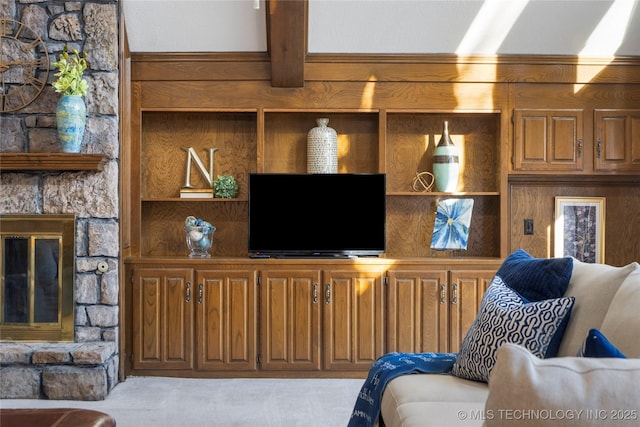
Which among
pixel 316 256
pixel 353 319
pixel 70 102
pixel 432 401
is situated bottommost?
pixel 353 319

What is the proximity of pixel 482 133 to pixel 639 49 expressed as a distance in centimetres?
118

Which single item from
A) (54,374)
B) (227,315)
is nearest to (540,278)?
(227,315)

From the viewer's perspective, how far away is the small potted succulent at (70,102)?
408cm

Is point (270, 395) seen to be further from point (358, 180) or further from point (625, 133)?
point (625, 133)

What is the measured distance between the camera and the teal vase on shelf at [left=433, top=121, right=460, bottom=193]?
4.68 metres

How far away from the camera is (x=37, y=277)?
425 centimetres

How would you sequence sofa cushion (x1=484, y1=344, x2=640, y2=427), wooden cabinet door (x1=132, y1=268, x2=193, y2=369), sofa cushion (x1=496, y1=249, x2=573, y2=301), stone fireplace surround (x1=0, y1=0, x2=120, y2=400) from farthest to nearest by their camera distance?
1. wooden cabinet door (x1=132, y1=268, x2=193, y2=369)
2. stone fireplace surround (x1=0, y1=0, x2=120, y2=400)
3. sofa cushion (x1=496, y1=249, x2=573, y2=301)
4. sofa cushion (x1=484, y1=344, x2=640, y2=427)

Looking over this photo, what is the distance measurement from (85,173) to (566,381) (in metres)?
3.76

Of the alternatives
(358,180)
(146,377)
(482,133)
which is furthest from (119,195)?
(482,133)

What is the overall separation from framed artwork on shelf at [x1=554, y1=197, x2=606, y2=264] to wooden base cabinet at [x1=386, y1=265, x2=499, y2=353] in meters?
0.75

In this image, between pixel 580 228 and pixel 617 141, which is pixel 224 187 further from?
pixel 617 141

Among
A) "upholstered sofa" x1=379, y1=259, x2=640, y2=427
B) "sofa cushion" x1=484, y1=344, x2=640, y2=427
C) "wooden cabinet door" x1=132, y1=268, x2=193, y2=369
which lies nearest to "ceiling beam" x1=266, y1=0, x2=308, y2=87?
"wooden cabinet door" x1=132, y1=268, x2=193, y2=369

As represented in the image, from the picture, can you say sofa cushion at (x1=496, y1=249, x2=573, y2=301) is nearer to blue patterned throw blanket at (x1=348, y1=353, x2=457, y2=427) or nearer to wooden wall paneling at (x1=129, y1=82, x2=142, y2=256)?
blue patterned throw blanket at (x1=348, y1=353, x2=457, y2=427)

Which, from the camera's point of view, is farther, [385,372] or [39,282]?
[39,282]
